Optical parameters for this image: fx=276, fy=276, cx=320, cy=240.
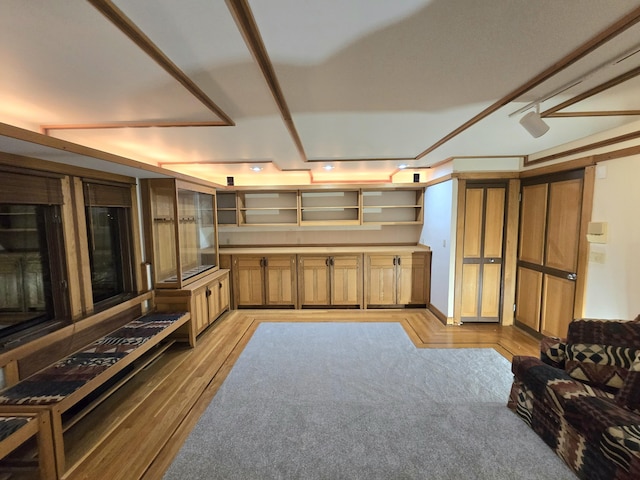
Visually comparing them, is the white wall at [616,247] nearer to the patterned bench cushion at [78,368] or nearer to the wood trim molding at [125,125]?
the wood trim molding at [125,125]

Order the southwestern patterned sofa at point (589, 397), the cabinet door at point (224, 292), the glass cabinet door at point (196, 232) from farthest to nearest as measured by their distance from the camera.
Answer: the cabinet door at point (224, 292)
the glass cabinet door at point (196, 232)
the southwestern patterned sofa at point (589, 397)

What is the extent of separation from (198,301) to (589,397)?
3.60 meters

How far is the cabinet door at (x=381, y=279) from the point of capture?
452cm

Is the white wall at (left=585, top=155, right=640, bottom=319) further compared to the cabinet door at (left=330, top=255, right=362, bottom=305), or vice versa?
the cabinet door at (left=330, top=255, right=362, bottom=305)

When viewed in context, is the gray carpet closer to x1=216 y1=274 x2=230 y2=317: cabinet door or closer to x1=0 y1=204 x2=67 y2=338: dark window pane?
x1=216 y1=274 x2=230 y2=317: cabinet door

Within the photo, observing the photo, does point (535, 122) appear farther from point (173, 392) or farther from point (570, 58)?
point (173, 392)

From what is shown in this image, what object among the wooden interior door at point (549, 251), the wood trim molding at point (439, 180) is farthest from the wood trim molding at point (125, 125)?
the wooden interior door at point (549, 251)

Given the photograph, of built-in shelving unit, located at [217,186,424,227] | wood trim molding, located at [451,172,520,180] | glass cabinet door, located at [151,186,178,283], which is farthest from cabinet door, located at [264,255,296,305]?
wood trim molding, located at [451,172,520,180]

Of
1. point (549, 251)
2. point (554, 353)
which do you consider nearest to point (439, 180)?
point (549, 251)

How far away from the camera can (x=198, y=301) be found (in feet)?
11.3

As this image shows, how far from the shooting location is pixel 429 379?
2.59 m

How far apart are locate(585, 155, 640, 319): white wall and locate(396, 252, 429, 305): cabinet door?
2.03 metres

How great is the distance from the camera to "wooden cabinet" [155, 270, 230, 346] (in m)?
3.22

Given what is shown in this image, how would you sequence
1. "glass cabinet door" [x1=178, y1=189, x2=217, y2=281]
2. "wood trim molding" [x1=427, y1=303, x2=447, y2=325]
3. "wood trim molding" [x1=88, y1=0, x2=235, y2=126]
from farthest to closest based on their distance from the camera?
"wood trim molding" [x1=427, y1=303, x2=447, y2=325] < "glass cabinet door" [x1=178, y1=189, x2=217, y2=281] < "wood trim molding" [x1=88, y1=0, x2=235, y2=126]
